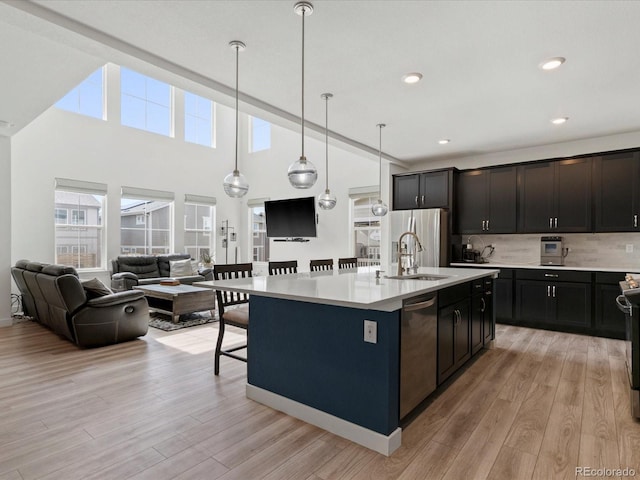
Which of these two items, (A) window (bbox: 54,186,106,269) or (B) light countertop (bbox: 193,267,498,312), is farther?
(A) window (bbox: 54,186,106,269)

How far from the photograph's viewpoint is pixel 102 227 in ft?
23.2

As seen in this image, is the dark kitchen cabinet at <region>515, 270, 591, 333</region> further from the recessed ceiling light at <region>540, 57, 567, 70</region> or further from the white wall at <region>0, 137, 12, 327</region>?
the white wall at <region>0, 137, 12, 327</region>

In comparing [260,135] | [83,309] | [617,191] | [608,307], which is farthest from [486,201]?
[260,135]

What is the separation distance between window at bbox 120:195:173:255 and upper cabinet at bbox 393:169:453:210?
16.5 feet

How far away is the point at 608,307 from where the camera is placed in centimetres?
443

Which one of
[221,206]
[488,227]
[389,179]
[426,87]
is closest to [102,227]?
[221,206]

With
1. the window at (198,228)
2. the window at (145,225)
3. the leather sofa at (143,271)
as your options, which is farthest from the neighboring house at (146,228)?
the leather sofa at (143,271)

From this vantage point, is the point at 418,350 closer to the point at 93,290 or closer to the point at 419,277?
the point at 419,277

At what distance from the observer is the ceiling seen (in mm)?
2305

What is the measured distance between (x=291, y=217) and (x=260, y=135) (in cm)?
265

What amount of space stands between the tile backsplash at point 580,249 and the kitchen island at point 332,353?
11.6 feet

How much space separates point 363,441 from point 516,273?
155 inches

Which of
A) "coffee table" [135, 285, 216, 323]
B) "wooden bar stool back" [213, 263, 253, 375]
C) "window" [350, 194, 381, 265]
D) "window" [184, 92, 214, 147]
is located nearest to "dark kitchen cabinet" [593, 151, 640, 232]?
"window" [350, 194, 381, 265]

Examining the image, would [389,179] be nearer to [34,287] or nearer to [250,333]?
[250,333]
